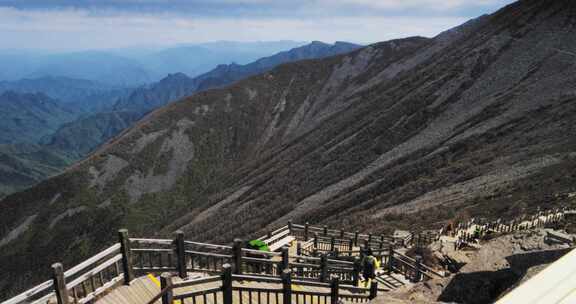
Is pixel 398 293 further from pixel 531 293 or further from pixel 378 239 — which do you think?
pixel 378 239

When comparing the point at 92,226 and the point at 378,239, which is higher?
the point at 378,239

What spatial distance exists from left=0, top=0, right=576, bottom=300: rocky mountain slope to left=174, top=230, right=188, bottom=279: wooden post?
1591cm

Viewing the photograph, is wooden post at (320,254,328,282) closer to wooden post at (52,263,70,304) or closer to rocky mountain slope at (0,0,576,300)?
wooden post at (52,263,70,304)

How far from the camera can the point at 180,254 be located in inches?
412

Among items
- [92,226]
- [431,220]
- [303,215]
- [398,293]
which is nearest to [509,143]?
[431,220]

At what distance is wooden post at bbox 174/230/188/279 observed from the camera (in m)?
10.3

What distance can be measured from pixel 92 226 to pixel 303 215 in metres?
50.3

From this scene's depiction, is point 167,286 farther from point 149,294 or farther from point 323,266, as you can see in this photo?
point 323,266

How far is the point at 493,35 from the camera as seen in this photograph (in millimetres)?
63500

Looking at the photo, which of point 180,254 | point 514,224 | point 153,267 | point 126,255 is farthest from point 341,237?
point 126,255

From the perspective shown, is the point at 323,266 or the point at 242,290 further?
the point at 323,266

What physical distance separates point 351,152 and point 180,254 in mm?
42603

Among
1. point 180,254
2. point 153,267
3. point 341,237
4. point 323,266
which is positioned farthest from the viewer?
point 341,237

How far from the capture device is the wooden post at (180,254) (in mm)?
10328
